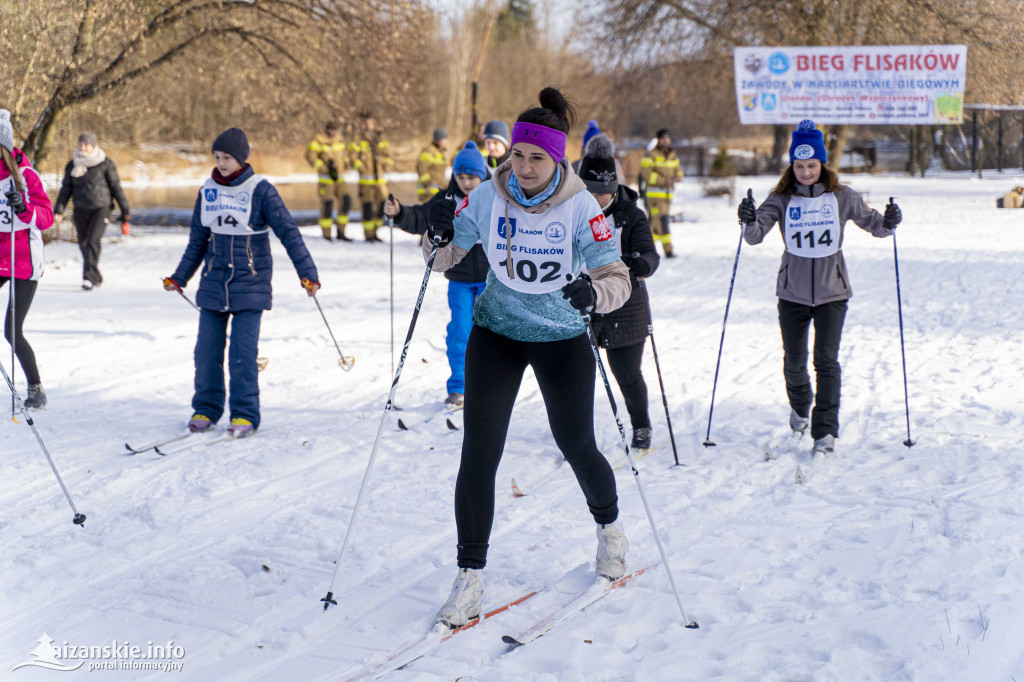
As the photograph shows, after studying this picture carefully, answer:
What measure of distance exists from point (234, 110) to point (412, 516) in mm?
19224

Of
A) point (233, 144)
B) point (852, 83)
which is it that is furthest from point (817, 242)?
point (852, 83)

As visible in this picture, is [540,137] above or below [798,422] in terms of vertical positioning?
above

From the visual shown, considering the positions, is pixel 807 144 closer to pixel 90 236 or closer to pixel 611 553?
pixel 611 553

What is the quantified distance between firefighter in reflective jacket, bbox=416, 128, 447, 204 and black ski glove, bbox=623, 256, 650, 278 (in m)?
9.01

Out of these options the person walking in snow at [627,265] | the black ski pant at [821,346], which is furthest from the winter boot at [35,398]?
the black ski pant at [821,346]

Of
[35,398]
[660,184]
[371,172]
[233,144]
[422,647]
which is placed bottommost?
[422,647]

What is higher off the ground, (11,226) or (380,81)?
(380,81)

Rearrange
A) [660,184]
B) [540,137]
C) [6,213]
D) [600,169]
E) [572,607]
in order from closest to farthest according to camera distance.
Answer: [540,137]
[572,607]
[600,169]
[6,213]
[660,184]

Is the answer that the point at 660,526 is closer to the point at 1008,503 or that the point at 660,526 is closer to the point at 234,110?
the point at 1008,503

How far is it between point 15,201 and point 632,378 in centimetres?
381

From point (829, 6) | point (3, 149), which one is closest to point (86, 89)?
point (3, 149)

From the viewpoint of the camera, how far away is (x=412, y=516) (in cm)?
450

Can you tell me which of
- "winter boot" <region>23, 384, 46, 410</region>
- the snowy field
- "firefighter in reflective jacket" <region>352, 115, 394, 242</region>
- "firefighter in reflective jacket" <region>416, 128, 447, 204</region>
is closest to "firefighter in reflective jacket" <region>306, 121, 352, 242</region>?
"firefighter in reflective jacket" <region>352, 115, 394, 242</region>

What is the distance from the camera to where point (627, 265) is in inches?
203
